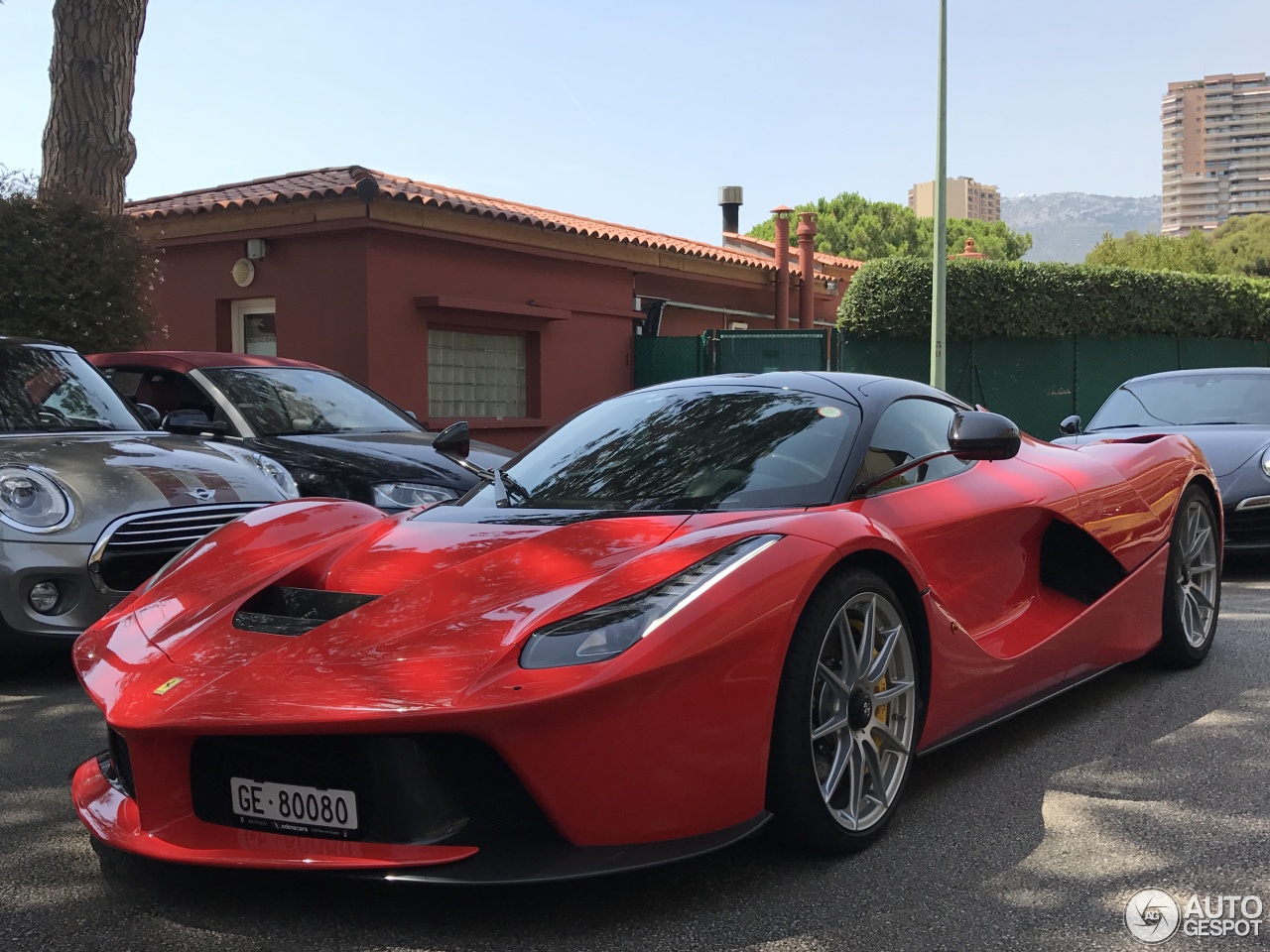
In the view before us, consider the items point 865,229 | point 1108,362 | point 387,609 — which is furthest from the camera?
point 865,229

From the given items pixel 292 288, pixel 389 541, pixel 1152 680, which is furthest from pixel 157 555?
pixel 292 288

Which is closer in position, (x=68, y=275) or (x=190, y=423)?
(x=190, y=423)

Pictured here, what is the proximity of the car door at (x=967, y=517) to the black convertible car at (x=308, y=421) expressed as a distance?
335cm

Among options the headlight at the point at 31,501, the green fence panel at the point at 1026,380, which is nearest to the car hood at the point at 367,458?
the headlight at the point at 31,501

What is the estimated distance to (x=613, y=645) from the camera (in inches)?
100

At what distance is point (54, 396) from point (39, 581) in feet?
5.04

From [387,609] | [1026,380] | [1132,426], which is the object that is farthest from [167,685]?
[1026,380]

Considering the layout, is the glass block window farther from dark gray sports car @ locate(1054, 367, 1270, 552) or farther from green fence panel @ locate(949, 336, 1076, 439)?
dark gray sports car @ locate(1054, 367, 1270, 552)

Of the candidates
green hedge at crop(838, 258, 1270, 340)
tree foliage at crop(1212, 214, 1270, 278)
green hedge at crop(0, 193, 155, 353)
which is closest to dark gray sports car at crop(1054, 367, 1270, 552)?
green hedge at crop(0, 193, 155, 353)

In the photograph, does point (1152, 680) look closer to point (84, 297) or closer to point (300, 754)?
point (300, 754)

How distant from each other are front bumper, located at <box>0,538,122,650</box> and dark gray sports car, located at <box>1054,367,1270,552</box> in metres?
5.25

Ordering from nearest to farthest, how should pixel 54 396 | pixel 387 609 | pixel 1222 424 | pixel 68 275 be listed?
pixel 387 609
pixel 54 396
pixel 1222 424
pixel 68 275

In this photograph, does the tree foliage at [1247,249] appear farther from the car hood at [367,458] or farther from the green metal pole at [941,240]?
the car hood at [367,458]

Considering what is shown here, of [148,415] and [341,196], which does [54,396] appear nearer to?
[148,415]
